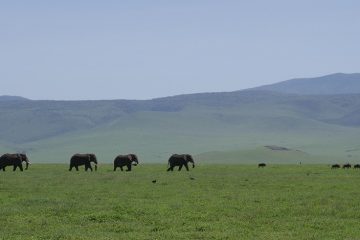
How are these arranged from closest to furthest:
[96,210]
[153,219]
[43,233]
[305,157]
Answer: [43,233]
[153,219]
[96,210]
[305,157]

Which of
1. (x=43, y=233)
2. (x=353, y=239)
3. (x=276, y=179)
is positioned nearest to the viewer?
(x=353, y=239)

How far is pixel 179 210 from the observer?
22156mm

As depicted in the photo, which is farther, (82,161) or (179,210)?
(82,161)

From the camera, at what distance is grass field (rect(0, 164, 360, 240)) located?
58.2 ft

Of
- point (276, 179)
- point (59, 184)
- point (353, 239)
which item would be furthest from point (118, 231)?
point (276, 179)

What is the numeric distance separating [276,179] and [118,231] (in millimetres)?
20140

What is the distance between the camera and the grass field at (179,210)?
1775cm

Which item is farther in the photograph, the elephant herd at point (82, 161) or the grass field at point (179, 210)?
the elephant herd at point (82, 161)

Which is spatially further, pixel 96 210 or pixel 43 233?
pixel 96 210

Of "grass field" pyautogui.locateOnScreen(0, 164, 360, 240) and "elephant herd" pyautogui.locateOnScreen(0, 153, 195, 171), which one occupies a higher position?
"elephant herd" pyautogui.locateOnScreen(0, 153, 195, 171)

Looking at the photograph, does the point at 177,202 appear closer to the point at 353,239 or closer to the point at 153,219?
the point at 153,219

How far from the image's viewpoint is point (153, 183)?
33844mm

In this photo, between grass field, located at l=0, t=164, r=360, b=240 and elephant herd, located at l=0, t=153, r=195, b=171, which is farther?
elephant herd, located at l=0, t=153, r=195, b=171

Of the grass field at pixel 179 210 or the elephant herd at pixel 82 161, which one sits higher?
the elephant herd at pixel 82 161
